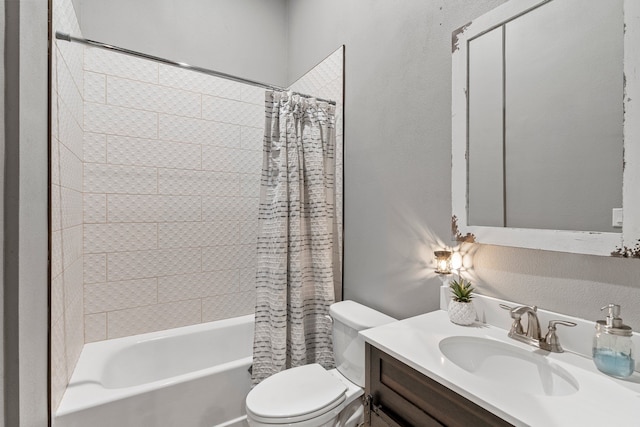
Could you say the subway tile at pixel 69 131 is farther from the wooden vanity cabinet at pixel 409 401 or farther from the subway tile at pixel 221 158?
the wooden vanity cabinet at pixel 409 401

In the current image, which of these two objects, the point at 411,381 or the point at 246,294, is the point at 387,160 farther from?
the point at 246,294

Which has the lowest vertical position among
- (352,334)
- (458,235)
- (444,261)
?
(352,334)

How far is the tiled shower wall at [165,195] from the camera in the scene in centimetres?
184

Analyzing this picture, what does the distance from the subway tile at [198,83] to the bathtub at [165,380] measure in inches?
66.6

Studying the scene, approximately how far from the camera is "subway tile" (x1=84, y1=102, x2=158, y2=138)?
1.80 metres

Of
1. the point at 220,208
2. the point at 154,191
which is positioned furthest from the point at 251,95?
the point at 154,191

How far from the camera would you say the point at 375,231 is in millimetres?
1698

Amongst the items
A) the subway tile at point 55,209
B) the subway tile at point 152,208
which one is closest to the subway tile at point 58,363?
the subway tile at point 55,209

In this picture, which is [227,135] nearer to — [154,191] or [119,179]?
[154,191]

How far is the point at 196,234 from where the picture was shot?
2146mm

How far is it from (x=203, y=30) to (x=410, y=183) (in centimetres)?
192

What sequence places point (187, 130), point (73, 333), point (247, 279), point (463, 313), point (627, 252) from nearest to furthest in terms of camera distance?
point (627, 252) < point (463, 313) < point (73, 333) < point (187, 130) < point (247, 279)

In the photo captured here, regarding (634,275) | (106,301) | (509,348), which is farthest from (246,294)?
(634,275)

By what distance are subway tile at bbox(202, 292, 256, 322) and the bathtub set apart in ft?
0.16
